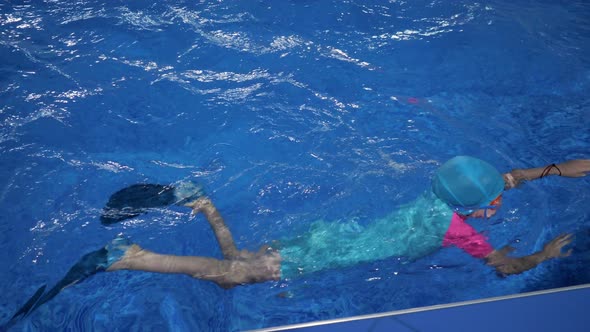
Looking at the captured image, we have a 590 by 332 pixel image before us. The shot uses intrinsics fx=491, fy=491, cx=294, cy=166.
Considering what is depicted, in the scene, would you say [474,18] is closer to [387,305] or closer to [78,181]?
[387,305]

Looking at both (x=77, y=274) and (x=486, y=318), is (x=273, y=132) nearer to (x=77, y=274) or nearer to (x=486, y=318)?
(x=77, y=274)

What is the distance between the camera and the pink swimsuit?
3.43 m

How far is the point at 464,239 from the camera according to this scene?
11.4 ft

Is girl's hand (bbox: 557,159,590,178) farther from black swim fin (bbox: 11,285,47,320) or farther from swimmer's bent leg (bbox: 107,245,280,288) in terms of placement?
black swim fin (bbox: 11,285,47,320)

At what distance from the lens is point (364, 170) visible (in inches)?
155

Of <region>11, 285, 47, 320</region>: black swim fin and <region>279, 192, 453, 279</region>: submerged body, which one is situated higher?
<region>279, 192, 453, 279</region>: submerged body

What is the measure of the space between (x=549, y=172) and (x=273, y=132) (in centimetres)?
220

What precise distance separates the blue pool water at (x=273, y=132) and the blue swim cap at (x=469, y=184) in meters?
0.57

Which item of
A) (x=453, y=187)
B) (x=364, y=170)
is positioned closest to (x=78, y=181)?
(x=364, y=170)

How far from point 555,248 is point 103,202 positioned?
131 inches

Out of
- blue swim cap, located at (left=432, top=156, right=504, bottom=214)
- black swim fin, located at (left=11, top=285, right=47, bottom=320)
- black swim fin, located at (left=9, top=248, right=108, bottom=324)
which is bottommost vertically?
black swim fin, located at (left=11, top=285, right=47, bottom=320)

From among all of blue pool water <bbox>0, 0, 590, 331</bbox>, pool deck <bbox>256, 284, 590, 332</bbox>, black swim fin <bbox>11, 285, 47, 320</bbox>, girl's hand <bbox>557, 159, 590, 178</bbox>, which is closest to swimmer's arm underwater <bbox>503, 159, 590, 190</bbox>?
girl's hand <bbox>557, 159, 590, 178</bbox>

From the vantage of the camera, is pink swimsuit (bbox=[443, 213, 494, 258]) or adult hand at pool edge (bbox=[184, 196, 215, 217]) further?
adult hand at pool edge (bbox=[184, 196, 215, 217])

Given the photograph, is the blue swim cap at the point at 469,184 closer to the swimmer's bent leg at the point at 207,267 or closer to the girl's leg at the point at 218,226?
the swimmer's bent leg at the point at 207,267
